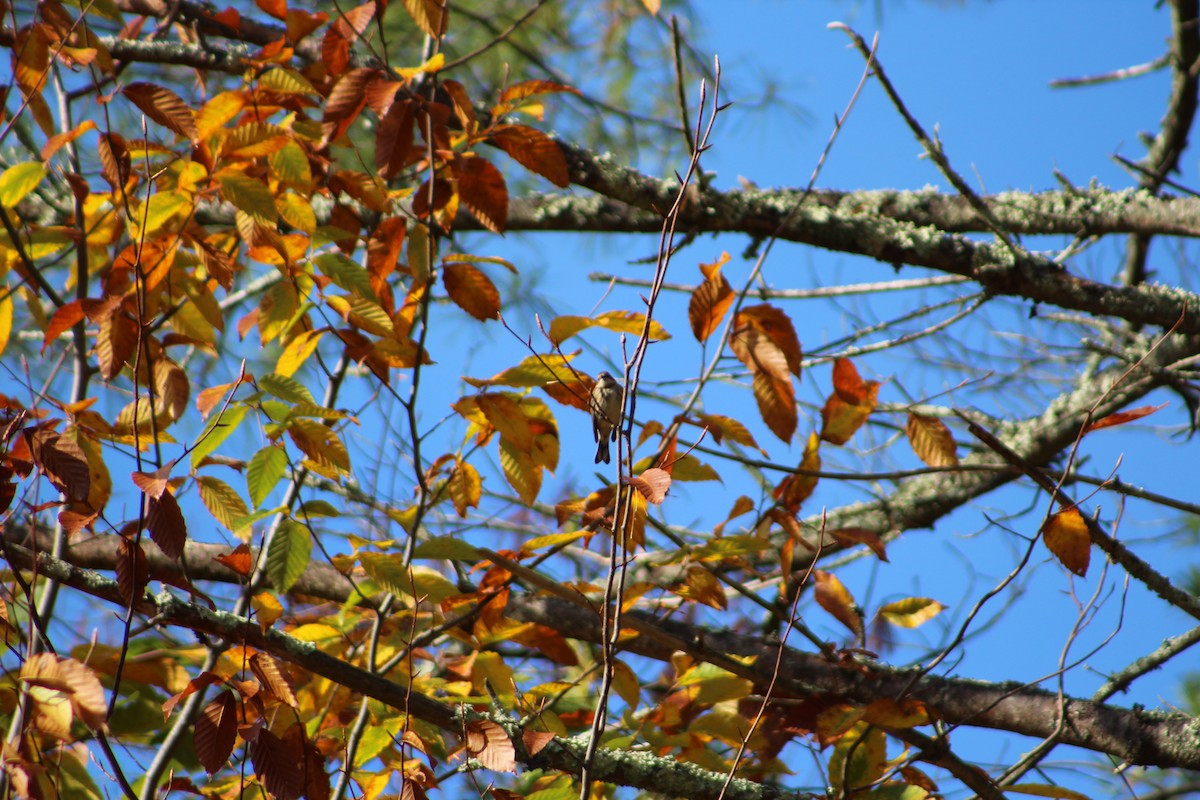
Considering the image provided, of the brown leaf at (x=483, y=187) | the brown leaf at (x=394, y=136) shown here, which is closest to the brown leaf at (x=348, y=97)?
the brown leaf at (x=394, y=136)

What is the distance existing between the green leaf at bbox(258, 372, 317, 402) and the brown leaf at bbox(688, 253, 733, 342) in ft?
2.02

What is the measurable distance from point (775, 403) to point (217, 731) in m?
0.99

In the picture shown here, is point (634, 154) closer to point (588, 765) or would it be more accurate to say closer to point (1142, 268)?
point (1142, 268)

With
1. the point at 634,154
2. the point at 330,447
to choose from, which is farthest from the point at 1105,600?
the point at 634,154

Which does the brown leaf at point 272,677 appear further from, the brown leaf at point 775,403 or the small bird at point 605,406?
the brown leaf at point 775,403

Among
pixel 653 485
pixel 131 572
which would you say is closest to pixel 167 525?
pixel 131 572

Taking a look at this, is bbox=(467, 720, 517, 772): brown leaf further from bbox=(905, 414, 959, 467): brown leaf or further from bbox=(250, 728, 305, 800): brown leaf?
bbox=(905, 414, 959, 467): brown leaf

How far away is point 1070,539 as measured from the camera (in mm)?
1569

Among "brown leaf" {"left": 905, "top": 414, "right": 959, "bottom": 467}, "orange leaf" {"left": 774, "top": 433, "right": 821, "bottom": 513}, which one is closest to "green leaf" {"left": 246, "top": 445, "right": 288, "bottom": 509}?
"orange leaf" {"left": 774, "top": 433, "right": 821, "bottom": 513}

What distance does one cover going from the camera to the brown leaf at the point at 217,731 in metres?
1.29

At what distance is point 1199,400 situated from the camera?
7.73 ft

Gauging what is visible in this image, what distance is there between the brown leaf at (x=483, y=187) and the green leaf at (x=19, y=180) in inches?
25.8

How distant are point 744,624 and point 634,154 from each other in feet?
6.10

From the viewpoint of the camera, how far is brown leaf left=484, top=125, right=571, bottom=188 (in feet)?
5.64
